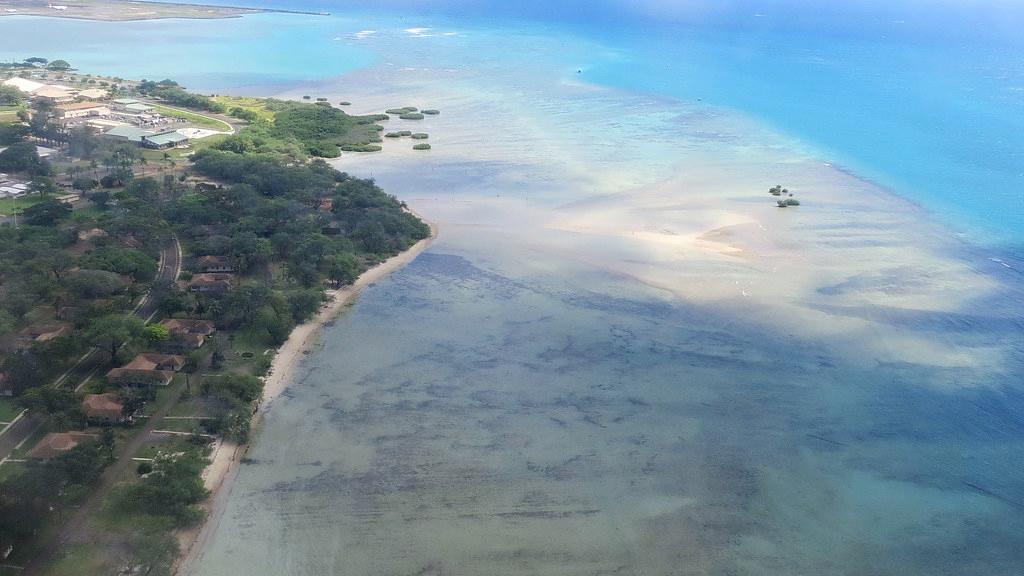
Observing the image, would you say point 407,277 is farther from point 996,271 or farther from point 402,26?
point 402,26

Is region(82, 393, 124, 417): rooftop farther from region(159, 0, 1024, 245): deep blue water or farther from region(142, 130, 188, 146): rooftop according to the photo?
region(159, 0, 1024, 245): deep blue water

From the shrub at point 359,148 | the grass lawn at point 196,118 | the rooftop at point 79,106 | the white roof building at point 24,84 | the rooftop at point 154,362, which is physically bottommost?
the rooftop at point 154,362

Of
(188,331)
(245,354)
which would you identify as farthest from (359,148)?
(245,354)

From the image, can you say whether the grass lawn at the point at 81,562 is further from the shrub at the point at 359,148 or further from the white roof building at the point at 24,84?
the white roof building at the point at 24,84

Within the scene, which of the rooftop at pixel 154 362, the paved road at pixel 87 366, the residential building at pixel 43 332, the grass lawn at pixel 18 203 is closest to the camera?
the paved road at pixel 87 366

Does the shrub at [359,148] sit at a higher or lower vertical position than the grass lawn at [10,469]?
higher

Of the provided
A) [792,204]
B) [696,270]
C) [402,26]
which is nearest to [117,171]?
[696,270]

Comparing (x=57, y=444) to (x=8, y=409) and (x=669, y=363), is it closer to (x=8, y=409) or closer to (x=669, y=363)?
(x=8, y=409)

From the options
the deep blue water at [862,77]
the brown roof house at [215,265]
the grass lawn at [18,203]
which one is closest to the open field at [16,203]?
the grass lawn at [18,203]

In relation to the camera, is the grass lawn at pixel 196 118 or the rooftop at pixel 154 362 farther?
the grass lawn at pixel 196 118
